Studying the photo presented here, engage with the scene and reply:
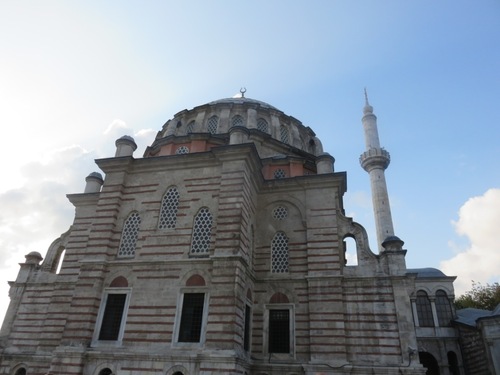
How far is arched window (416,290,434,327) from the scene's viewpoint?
76.5ft

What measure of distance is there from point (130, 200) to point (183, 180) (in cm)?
244

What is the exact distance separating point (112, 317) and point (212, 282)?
413 cm

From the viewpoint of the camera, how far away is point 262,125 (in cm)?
2144

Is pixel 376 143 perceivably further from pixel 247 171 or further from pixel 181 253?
pixel 181 253

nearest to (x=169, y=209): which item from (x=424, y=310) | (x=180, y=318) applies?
(x=180, y=318)

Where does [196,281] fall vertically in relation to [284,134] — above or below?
below

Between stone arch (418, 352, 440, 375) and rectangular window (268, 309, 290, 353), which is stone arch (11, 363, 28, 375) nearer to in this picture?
rectangular window (268, 309, 290, 353)

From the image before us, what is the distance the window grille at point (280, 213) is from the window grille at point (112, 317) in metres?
7.07

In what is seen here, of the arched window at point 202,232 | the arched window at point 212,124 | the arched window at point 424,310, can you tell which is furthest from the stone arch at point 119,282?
the arched window at point 424,310

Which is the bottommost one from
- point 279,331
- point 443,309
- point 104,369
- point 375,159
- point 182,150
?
point 104,369

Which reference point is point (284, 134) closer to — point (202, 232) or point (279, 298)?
point (202, 232)

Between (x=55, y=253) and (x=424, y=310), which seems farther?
(x=424, y=310)

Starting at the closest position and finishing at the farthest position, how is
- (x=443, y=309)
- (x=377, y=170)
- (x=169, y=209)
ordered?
(x=169, y=209), (x=443, y=309), (x=377, y=170)

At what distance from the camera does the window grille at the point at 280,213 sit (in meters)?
16.3
